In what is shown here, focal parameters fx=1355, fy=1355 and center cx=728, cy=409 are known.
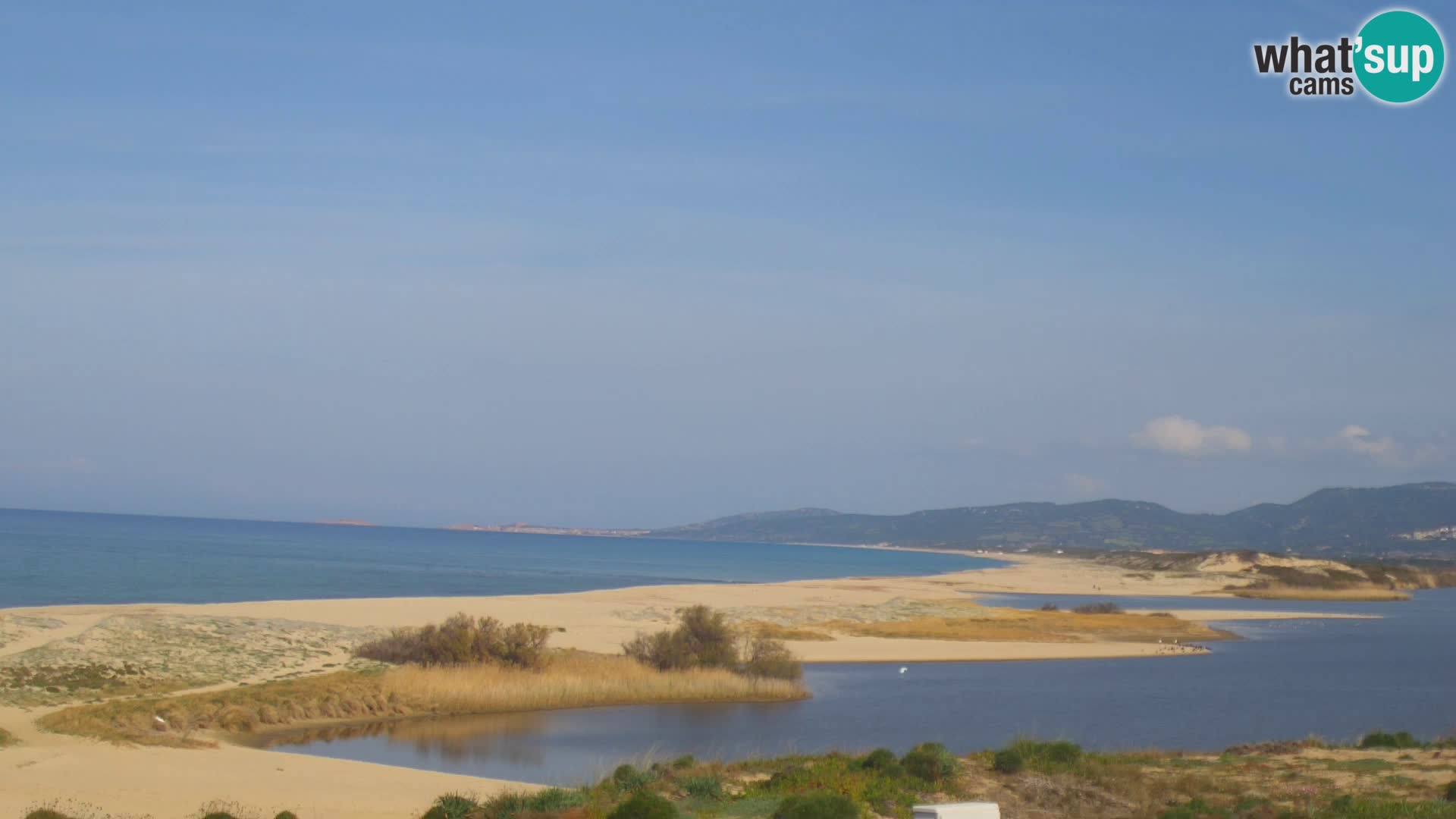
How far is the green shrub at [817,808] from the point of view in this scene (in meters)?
13.8

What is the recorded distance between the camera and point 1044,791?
17.5 metres

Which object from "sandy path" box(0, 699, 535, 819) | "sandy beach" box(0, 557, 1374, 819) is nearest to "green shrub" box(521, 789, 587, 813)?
"sandy path" box(0, 699, 535, 819)

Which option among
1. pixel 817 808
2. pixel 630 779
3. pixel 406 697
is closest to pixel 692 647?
pixel 406 697

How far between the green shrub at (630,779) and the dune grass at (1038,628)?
34834 millimetres

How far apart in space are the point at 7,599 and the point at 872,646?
119 feet

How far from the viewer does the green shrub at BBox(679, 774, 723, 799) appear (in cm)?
1673

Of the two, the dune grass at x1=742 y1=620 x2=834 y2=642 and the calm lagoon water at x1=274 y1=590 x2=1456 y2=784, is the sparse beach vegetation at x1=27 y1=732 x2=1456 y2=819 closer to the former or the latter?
the calm lagoon water at x1=274 y1=590 x2=1456 y2=784

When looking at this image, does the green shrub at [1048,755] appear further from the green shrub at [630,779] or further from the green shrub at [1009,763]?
the green shrub at [630,779]

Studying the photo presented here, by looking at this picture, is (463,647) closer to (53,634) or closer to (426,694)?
(426,694)

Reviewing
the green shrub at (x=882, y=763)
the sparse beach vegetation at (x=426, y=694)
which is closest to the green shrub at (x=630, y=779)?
the green shrub at (x=882, y=763)

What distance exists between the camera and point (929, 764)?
17734 mm

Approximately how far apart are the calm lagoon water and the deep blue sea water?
3470cm

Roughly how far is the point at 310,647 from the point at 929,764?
2238cm

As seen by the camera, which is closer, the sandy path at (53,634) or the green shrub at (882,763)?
the green shrub at (882,763)
